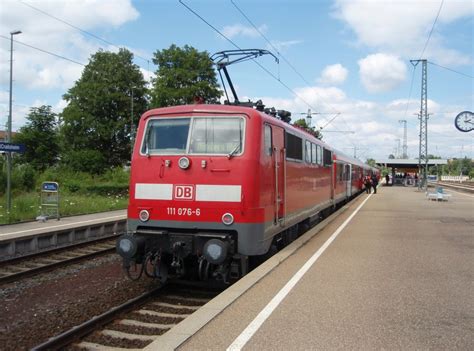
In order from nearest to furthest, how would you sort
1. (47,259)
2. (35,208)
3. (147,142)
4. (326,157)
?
(147,142) → (47,259) → (326,157) → (35,208)

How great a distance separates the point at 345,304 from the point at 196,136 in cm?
356

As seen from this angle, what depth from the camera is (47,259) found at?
38.5 feet

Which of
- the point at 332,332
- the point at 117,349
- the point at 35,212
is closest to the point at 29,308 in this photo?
the point at 117,349

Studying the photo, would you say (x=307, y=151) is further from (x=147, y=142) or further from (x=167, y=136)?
(x=147, y=142)

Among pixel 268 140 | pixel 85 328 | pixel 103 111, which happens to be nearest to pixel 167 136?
pixel 268 140

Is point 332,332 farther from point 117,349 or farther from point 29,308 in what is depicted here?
point 29,308

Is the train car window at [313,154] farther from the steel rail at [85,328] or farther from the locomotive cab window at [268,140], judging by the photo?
the steel rail at [85,328]

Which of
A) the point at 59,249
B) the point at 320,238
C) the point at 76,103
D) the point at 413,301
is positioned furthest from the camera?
the point at 76,103

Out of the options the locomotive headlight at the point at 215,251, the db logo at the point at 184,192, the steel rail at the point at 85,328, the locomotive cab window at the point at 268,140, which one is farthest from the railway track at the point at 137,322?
the locomotive cab window at the point at 268,140

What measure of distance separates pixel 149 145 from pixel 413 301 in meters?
4.72

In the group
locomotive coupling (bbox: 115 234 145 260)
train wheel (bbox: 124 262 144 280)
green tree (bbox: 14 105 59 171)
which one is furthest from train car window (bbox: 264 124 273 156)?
green tree (bbox: 14 105 59 171)

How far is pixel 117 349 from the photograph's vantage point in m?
5.57

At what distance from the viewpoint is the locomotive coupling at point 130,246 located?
24.8 ft

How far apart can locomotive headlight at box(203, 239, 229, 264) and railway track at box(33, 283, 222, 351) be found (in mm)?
913
